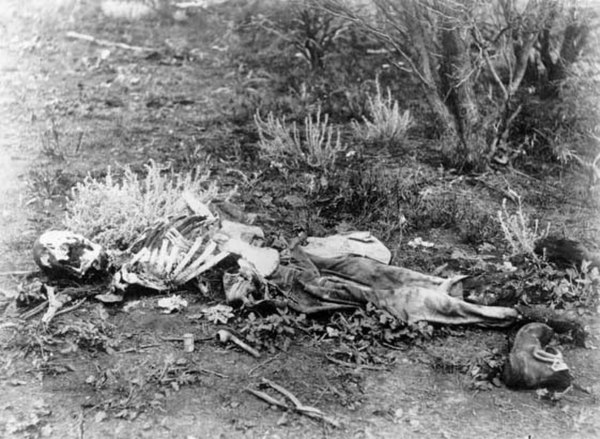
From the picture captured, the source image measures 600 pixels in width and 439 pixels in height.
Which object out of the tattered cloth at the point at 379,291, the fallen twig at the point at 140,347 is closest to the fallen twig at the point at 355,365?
the tattered cloth at the point at 379,291

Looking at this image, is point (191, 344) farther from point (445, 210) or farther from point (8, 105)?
point (8, 105)

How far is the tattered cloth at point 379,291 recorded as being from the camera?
4059 mm

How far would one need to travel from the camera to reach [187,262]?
4512 mm

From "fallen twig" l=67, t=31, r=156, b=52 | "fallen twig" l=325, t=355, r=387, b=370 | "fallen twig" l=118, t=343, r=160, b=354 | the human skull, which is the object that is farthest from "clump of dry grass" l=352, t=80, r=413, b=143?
"fallen twig" l=67, t=31, r=156, b=52

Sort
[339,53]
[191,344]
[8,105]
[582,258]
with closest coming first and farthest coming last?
[191,344] < [582,258] < [8,105] < [339,53]

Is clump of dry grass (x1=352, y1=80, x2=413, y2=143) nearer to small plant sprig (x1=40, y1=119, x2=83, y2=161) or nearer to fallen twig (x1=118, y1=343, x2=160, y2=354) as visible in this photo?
small plant sprig (x1=40, y1=119, x2=83, y2=161)

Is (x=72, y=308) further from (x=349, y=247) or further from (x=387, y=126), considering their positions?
(x=387, y=126)

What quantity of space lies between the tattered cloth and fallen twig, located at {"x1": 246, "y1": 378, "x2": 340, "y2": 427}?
2.34ft

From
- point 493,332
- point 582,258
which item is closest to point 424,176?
point 582,258

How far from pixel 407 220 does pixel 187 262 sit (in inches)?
74.4

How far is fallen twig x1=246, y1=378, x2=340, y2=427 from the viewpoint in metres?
3.30

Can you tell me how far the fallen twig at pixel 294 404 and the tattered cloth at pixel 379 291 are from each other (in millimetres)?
714

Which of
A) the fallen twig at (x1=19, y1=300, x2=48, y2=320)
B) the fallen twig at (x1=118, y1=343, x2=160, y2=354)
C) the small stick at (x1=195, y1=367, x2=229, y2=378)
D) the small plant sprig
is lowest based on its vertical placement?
the small plant sprig

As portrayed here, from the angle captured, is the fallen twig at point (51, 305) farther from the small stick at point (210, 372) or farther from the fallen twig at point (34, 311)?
the small stick at point (210, 372)
